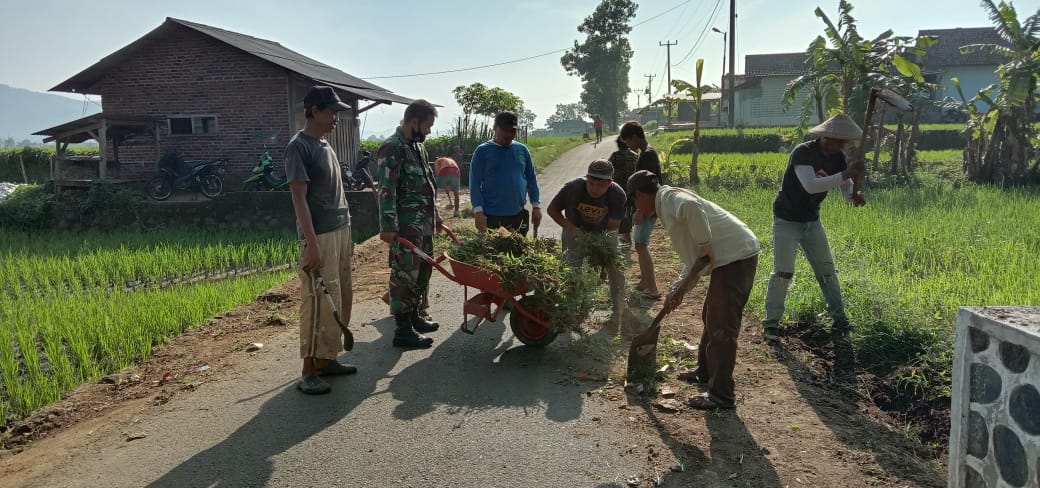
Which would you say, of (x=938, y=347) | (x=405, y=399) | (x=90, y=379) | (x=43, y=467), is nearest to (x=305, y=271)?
(x=405, y=399)

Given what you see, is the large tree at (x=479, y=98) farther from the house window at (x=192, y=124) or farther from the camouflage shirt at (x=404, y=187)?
the camouflage shirt at (x=404, y=187)

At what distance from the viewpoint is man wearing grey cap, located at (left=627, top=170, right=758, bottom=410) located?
4086 millimetres

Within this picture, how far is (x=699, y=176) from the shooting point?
18.7 meters

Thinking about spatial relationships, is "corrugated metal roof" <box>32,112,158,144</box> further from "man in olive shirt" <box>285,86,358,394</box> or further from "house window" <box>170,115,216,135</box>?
"man in olive shirt" <box>285,86,358,394</box>

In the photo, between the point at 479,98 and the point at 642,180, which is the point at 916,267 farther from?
the point at 479,98

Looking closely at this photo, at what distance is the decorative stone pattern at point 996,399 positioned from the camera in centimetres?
202

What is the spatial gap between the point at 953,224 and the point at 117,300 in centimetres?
1083

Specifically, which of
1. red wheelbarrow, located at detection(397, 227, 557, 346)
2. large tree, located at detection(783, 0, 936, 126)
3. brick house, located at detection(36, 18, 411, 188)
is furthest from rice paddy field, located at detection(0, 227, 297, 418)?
large tree, located at detection(783, 0, 936, 126)

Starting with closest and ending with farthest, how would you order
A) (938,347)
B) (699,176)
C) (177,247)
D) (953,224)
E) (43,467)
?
(43,467), (938,347), (953,224), (177,247), (699,176)

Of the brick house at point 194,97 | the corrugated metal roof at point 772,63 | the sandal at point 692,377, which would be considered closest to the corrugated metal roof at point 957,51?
the corrugated metal roof at point 772,63

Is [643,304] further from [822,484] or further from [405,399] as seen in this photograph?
[822,484]

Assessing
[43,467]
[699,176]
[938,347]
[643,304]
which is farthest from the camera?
[699,176]

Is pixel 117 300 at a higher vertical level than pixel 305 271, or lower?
lower

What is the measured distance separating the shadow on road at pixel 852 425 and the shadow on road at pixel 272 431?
9.91ft
